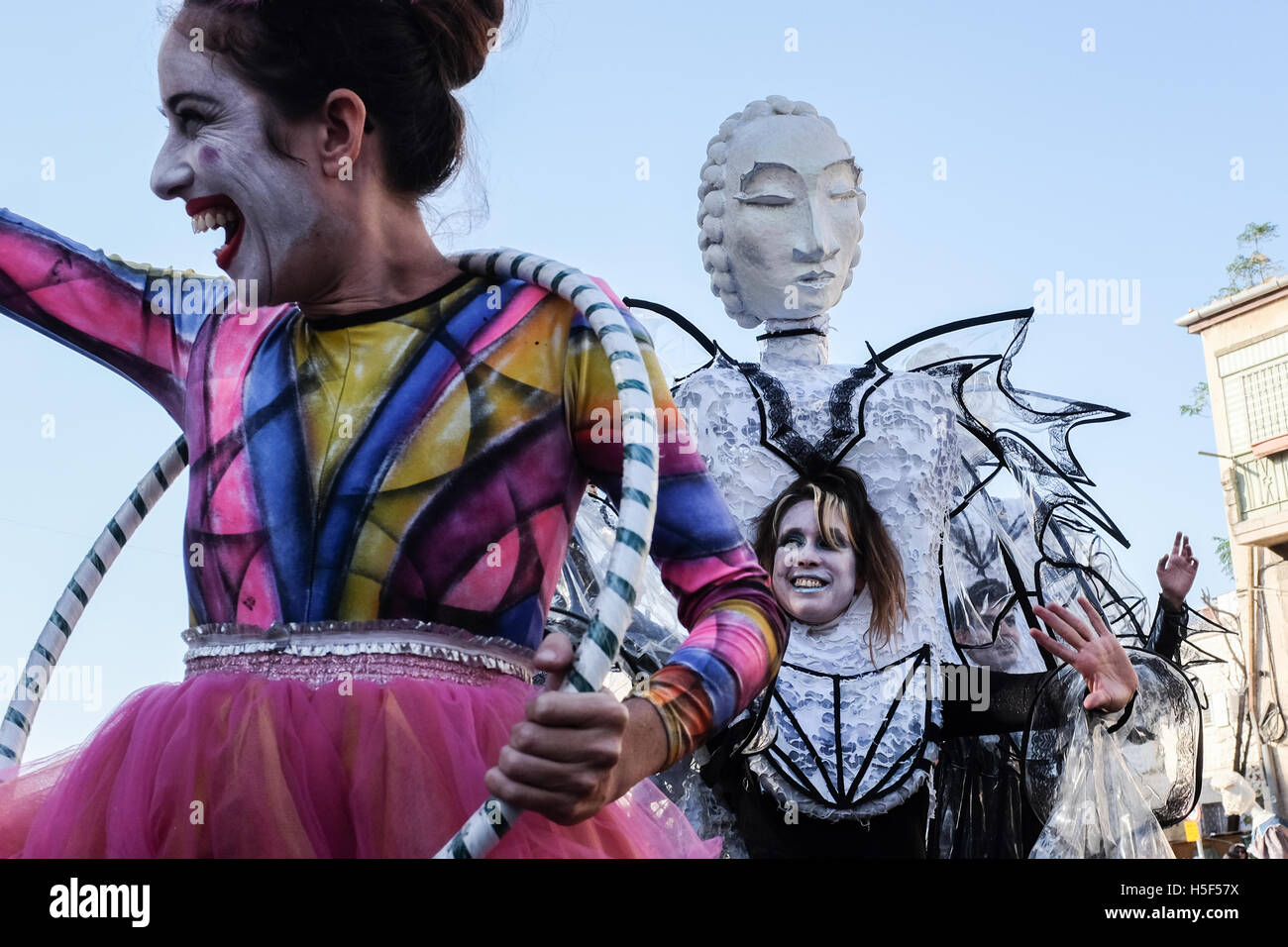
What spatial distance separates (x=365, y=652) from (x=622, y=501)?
275mm

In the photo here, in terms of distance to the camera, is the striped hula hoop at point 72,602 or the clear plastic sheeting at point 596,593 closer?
the striped hula hoop at point 72,602

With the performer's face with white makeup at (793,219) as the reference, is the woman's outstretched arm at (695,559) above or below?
below

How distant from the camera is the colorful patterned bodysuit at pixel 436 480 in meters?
1.36

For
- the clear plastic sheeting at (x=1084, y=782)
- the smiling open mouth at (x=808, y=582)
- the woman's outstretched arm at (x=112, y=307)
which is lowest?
the clear plastic sheeting at (x=1084, y=782)

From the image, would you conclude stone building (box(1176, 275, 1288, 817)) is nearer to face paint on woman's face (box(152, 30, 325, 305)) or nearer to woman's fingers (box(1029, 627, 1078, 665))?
woman's fingers (box(1029, 627, 1078, 665))

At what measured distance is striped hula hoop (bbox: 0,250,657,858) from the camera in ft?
3.84

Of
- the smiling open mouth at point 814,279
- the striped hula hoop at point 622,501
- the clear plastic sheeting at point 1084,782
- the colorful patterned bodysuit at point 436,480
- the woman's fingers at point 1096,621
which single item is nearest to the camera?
the striped hula hoop at point 622,501

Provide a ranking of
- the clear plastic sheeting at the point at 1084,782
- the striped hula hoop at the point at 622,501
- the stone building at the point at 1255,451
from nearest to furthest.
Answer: the striped hula hoop at the point at 622,501, the clear plastic sheeting at the point at 1084,782, the stone building at the point at 1255,451

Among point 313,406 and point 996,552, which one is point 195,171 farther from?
point 996,552

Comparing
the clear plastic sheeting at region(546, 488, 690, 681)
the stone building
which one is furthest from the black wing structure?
the stone building

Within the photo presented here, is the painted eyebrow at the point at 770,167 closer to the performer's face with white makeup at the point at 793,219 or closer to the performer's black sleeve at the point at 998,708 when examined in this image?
the performer's face with white makeup at the point at 793,219

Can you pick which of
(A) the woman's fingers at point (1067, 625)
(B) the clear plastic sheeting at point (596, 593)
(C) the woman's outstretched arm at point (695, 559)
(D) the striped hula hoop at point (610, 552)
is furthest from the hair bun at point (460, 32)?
(A) the woman's fingers at point (1067, 625)
